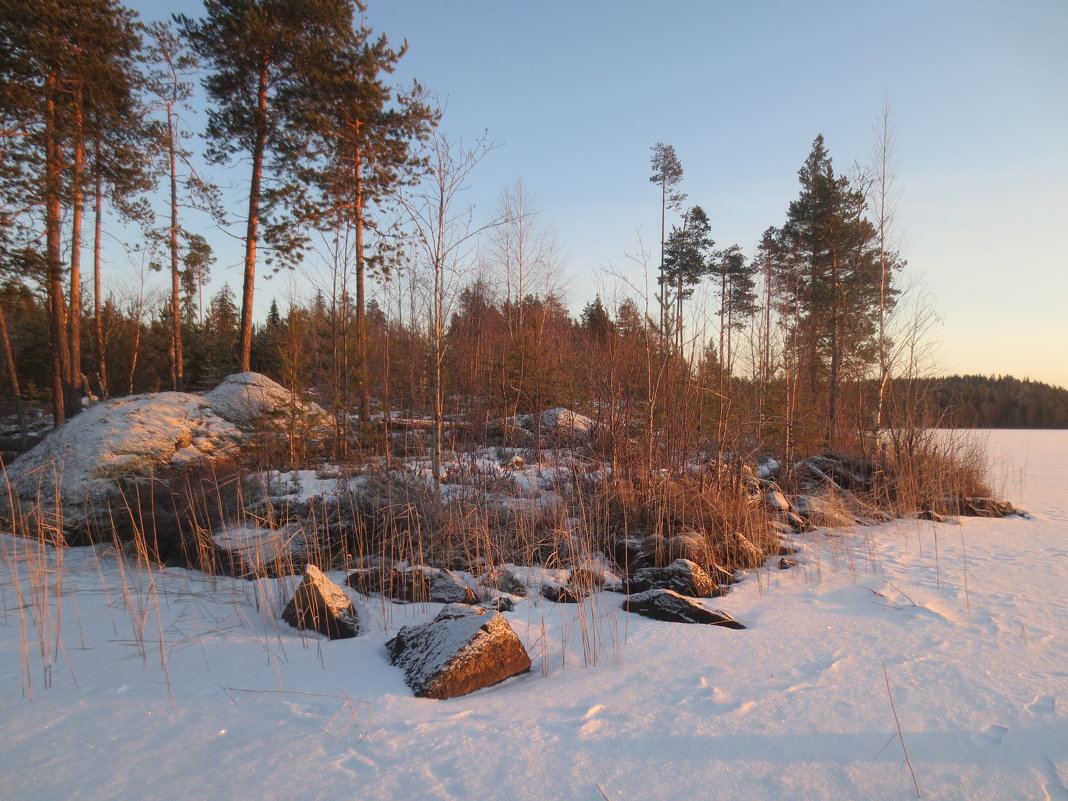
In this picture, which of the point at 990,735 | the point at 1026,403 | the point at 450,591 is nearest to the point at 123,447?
the point at 450,591

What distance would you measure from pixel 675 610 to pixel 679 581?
0.65m

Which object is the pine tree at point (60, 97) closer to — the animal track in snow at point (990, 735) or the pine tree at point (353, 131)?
the pine tree at point (353, 131)

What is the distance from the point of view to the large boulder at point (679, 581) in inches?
175

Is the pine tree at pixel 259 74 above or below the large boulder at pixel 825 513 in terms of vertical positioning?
above

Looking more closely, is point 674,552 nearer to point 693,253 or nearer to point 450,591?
point 450,591

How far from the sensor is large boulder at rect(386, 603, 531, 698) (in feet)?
8.86

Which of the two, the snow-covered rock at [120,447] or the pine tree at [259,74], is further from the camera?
the pine tree at [259,74]

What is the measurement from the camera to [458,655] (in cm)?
278

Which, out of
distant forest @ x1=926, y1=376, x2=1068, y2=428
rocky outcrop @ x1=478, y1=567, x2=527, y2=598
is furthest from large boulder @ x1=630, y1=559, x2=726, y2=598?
distant forest @ x1=926, y1=376, x2=1068, y2=428

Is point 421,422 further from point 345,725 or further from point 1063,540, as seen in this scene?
point 1063,540

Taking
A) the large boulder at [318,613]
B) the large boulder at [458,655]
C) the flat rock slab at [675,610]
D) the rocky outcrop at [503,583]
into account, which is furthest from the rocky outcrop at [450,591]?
the flat rock slab at [675,610]

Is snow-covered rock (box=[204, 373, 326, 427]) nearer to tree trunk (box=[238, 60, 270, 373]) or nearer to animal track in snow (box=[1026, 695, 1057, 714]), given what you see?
tree trunk (box=[238, 60, 270, 373])

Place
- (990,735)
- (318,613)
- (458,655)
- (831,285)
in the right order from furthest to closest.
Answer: (831,285) → (318,613) → (458,655) → (990,735)

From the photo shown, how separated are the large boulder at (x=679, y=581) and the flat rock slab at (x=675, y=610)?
1.24 ft
